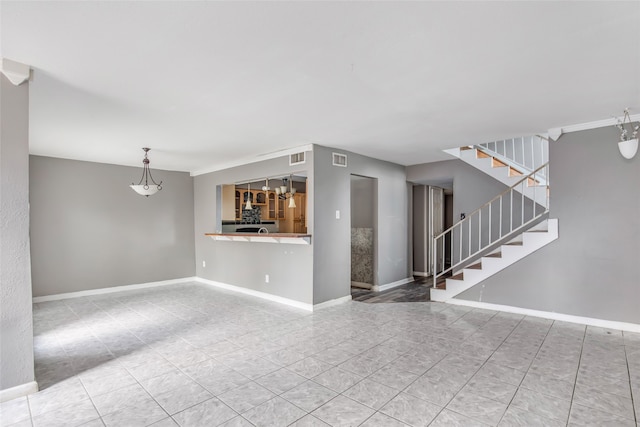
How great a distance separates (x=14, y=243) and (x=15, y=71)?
124cm

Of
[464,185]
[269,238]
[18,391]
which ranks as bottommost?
[18,391]

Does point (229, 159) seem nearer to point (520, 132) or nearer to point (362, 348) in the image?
point (362, 348)

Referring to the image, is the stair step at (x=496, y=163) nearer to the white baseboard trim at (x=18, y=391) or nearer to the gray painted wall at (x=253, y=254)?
the gray painted wall at (x=253, y=254)

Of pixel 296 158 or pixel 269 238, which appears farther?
pixel 269 238

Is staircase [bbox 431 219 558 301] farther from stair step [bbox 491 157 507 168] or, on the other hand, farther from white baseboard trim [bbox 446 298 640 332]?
stair step [bbox 491 157 507 168]

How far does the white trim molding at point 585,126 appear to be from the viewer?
363 centimetres

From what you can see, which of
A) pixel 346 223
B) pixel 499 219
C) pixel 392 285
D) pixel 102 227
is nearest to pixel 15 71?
pixel 346 223

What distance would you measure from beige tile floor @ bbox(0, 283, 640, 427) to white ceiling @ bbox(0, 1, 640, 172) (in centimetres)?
242

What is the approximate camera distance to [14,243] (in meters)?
2.40

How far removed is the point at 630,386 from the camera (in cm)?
246

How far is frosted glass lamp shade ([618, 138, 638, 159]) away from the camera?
3471 millimetres

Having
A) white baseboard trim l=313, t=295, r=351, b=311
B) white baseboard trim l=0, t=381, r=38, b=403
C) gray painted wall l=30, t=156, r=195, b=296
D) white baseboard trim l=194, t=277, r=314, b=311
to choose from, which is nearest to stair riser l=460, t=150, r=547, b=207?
white baseboard trim l=313, t=295, r=351, b=311

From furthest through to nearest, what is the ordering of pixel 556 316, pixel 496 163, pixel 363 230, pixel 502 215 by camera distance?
pixel 363 230 < pixel 502 215 < pixel 496 163 < pixel 556 316

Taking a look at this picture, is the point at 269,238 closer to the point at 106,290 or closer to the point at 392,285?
the point at 392,285
